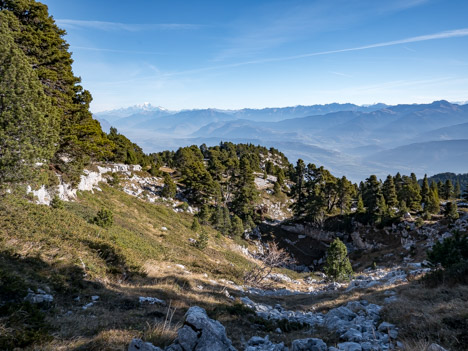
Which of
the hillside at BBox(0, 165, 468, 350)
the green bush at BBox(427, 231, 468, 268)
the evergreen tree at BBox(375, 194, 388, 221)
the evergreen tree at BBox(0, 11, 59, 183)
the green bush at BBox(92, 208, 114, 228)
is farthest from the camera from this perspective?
the evergreen tree at BBox(375, 194, 388, 221)

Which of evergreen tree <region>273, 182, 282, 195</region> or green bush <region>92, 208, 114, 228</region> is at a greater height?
green bush <region>92, 208, 114, 228</region>

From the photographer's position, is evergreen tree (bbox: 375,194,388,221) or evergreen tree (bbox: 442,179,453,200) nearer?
evergreen tree (bbox: 375,194,388,221)

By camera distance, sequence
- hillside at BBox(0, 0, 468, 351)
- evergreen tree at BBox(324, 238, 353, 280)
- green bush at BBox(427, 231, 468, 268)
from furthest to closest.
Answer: evergreen tree at BBox(324, 238, 353, 280)
green bush at BBox(427, 231, 468, 268)
hillside at BBox(0, 0, 468, 351)

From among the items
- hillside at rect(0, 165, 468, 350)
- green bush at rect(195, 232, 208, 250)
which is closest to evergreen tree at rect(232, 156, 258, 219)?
green bush at rect(195, 232, 208, 250)

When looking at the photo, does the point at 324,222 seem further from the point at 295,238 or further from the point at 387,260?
the point at 387,260

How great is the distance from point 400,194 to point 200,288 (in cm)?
6033

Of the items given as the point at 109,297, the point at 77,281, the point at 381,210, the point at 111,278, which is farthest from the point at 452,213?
the point at 77,281

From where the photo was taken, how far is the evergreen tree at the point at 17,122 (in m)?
12.1

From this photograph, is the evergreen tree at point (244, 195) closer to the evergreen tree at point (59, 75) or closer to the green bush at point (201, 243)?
the green bush at point (201, 243)

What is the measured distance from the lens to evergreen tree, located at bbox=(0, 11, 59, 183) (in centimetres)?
1213

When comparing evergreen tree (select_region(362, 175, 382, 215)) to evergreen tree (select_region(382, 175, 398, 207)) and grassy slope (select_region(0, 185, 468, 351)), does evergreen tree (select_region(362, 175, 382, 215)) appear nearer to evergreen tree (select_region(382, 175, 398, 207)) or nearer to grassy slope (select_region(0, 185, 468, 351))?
evergreen tree (select_region(382, 175, 398, 207))

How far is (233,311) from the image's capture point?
10.0 m

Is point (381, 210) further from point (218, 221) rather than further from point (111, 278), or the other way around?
point (111, 278)

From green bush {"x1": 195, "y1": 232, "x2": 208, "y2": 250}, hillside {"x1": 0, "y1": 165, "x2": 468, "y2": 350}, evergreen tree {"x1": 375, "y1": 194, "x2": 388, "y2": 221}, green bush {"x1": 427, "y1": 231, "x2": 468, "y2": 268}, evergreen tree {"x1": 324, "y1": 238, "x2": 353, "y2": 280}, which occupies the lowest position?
evergreen tree {"x1": 324, "y1": 238, "x2": 353, "y2": 280}
